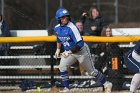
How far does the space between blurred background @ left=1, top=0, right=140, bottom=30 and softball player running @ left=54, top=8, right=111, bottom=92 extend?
4791 millimetres

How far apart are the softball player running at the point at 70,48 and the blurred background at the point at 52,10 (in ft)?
15.7

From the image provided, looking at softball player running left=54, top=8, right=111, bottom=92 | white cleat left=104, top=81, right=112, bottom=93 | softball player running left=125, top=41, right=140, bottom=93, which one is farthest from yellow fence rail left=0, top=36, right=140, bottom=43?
softball player running left=125, top=41, right=140, bottom=93

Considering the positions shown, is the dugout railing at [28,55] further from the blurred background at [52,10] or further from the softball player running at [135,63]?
the blurred background at [52,10]

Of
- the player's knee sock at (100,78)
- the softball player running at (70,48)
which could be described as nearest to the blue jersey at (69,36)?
the softball player running at (70,48)

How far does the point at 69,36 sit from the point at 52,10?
5.88 m

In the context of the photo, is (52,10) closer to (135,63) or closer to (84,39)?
(84,39)

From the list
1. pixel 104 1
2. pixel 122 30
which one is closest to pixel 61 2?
pixel 104 1

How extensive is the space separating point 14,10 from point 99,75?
19.8 feet

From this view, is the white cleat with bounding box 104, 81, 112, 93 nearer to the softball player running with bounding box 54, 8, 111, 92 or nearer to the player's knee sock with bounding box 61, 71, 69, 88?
the softball player running with bounding box 54, 8, 111, 92

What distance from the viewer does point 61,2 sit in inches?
699

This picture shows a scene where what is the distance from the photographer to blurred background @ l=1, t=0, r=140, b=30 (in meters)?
17.8

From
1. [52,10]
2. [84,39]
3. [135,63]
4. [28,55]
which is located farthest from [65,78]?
[52,10]

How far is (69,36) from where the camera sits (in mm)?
12289

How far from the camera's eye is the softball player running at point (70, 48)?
12172 millimetres
